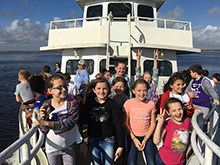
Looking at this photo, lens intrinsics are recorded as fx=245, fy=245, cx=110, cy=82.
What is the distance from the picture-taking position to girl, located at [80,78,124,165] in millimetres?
3082

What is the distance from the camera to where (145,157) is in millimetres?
3287

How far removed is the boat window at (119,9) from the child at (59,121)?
24.8 feet

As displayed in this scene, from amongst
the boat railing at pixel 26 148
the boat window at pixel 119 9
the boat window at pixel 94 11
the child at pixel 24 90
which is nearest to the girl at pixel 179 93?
the boat railing at pixel 26 148

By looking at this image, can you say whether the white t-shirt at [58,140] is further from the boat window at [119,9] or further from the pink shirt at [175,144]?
the boat window at [119,9]

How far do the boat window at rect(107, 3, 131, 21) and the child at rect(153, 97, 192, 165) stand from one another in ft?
24.3

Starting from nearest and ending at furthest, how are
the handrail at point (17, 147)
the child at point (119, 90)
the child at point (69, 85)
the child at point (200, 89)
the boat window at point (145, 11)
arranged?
1. the handrail at point (17, 147)
2. the child at point (119, 90)
3. the child at point (200, 89)
4. the child at point (69, 85)
5. the boat window at point (145, 11)

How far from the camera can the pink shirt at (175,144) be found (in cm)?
307

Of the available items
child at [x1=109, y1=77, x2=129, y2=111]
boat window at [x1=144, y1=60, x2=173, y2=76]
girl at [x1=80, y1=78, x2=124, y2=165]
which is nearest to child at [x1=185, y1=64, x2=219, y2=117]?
child at [x1=109, y1=77, x2=129, y2=111]

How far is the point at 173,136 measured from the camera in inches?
121

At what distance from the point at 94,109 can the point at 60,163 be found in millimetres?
781

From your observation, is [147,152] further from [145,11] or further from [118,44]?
[145,11]

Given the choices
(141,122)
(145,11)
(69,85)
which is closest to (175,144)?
(141,122)

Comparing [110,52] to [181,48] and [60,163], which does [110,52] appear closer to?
[181,48]

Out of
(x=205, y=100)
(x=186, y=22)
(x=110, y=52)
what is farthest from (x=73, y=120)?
(x=186, y=22)
